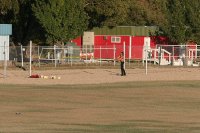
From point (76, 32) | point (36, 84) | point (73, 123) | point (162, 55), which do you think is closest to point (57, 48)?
point (76, 32)

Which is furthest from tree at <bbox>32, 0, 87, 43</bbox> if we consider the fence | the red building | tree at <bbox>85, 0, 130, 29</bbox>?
the red building

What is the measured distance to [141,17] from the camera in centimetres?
10438

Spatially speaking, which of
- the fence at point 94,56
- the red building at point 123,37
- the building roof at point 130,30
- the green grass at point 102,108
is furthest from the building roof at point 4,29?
the building roof at point 130,30

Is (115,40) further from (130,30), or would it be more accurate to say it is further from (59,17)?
(59,17)

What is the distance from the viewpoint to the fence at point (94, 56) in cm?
6631

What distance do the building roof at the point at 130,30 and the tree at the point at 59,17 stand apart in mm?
19027

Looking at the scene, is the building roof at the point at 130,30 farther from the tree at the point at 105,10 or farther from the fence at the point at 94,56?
the fence at the point at 94,56

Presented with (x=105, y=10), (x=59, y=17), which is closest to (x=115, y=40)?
(x=105, y=10)

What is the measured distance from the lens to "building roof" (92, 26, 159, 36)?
90.1 meters

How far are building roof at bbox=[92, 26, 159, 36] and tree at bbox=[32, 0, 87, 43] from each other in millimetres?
19027

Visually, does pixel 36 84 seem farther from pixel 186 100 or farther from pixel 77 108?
pixel 77 108

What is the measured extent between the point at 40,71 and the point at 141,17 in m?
47.9

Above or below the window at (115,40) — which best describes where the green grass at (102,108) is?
below

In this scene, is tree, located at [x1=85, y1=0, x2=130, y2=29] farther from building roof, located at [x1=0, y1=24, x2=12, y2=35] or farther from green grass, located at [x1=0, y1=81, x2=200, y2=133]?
green grass, located at [x1=0, y1=81, x2=200, y2=133]
